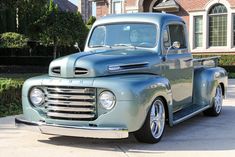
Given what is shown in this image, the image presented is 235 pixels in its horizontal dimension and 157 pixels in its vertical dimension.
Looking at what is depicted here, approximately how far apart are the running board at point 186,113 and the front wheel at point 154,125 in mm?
473

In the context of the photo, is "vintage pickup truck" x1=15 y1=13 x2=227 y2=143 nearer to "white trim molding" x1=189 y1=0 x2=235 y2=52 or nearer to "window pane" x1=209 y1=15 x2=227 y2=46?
"white trim molding" x1=189 y1=0 x2=235 y2=52

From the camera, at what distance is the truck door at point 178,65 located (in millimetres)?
7808

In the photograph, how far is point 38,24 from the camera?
1051 inches

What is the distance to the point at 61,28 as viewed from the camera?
83.4 ft

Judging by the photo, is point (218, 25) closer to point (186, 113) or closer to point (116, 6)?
point (116, 6)

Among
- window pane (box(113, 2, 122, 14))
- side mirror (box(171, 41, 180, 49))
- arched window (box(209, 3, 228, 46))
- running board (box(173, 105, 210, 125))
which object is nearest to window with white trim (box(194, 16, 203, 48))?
arched window (box(209, 3, 228, 46))

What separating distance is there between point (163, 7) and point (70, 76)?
70.2 ft

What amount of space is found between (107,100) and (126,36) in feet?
5.96

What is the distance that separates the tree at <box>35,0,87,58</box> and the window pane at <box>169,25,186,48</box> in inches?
681

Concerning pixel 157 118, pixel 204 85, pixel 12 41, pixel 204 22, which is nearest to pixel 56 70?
pixel 157 118

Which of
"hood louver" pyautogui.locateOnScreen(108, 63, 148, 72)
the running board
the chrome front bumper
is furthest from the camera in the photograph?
the running board

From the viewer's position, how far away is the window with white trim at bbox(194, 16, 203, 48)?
27281 millimetres

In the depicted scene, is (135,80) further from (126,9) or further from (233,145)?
(126,9)

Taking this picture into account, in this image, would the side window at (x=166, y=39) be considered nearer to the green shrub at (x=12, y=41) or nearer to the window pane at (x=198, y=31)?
the window pane at (x=198, y=31)
